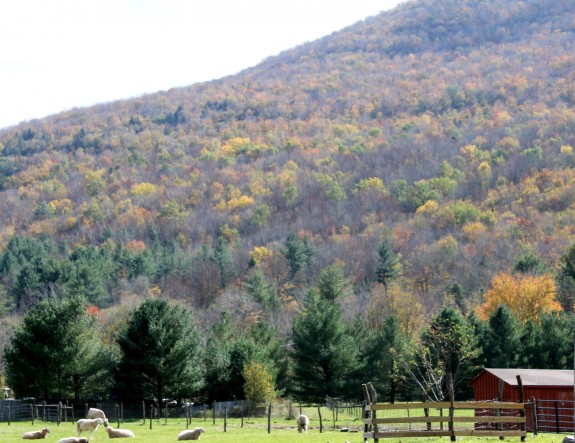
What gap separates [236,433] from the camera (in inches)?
1676

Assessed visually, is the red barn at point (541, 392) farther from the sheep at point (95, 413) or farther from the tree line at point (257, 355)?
the sheep at point (95, 413)

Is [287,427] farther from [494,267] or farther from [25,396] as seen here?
[494,267]

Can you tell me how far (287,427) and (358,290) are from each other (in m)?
79.7

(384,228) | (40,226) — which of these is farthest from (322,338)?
(40,226)

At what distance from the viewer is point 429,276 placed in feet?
444

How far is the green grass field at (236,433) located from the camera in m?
31.9

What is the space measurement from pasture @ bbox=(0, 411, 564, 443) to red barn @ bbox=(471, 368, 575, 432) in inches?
294

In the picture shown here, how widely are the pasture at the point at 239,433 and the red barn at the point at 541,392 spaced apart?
7.46 m

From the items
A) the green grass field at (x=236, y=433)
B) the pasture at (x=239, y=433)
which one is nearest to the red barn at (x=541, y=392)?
the pasture at (x=239, y=433)

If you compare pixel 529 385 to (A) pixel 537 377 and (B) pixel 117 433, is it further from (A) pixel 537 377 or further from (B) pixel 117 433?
(B) pixel 117 433

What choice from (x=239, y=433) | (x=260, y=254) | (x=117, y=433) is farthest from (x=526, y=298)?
(x=260, y=254)

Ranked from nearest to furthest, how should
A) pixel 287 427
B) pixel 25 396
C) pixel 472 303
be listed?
pixel 287 427
pixel 25 396
pixel 472 303

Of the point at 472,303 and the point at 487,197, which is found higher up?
the point at 487,197

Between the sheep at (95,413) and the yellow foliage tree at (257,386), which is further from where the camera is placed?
the yellow foliage tree at (257,386)
